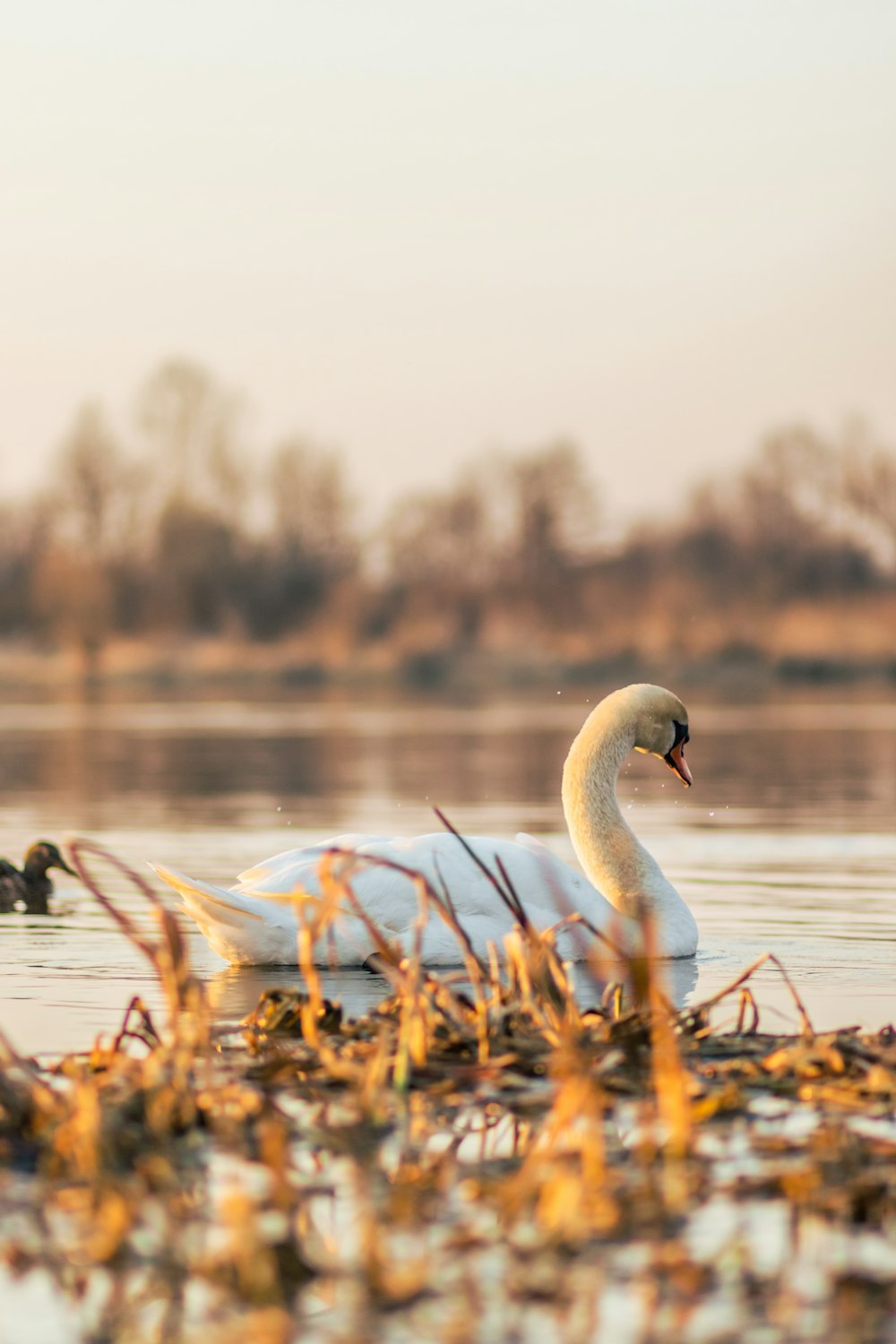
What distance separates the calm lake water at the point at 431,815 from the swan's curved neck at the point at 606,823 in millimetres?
362

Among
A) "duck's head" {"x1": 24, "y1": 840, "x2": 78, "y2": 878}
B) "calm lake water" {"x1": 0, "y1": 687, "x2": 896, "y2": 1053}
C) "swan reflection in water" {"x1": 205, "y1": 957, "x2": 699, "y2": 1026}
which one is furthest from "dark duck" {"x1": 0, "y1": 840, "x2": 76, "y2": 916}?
"swan reflection in water" {"x1": 205, "y1": 957, "x2": 699, "y2": 1026}

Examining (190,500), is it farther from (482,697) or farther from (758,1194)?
(758,1194)

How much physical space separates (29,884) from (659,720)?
3165 mm

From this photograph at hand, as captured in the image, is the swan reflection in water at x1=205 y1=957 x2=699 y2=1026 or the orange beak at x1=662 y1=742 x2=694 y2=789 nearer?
the swan reflection in water at x1=205 y1=957 x2=699 y2=1026

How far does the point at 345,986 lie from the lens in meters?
6.76

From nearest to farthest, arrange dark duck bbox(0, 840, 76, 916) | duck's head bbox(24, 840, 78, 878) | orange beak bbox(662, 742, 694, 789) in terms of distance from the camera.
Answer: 1. orange beak bbox(662, 742, 694, 789)
2. dark duck bbox(0, 840, 76, 916)
3. duck's head bbox(24, 840, 78, 878)

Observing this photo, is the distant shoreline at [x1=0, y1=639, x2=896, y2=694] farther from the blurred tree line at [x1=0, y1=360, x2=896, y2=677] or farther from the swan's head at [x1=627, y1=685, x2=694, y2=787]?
the swan's head at [x1=627, y1=685, x2=694, y2=787]

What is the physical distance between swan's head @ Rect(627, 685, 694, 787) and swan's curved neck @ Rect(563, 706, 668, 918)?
55mm

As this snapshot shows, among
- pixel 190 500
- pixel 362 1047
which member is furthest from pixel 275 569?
pixel 362 1047

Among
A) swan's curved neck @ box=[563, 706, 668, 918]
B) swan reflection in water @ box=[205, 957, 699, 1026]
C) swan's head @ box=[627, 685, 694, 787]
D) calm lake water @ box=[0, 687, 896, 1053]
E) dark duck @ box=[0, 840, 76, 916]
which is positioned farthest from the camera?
dark duck @ box=[0, 840, 76, 916]

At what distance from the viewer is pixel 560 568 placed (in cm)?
5403

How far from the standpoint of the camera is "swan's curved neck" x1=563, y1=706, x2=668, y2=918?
7.73 metres

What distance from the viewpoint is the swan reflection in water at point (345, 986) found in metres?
6.20

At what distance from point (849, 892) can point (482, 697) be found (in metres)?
29.1
